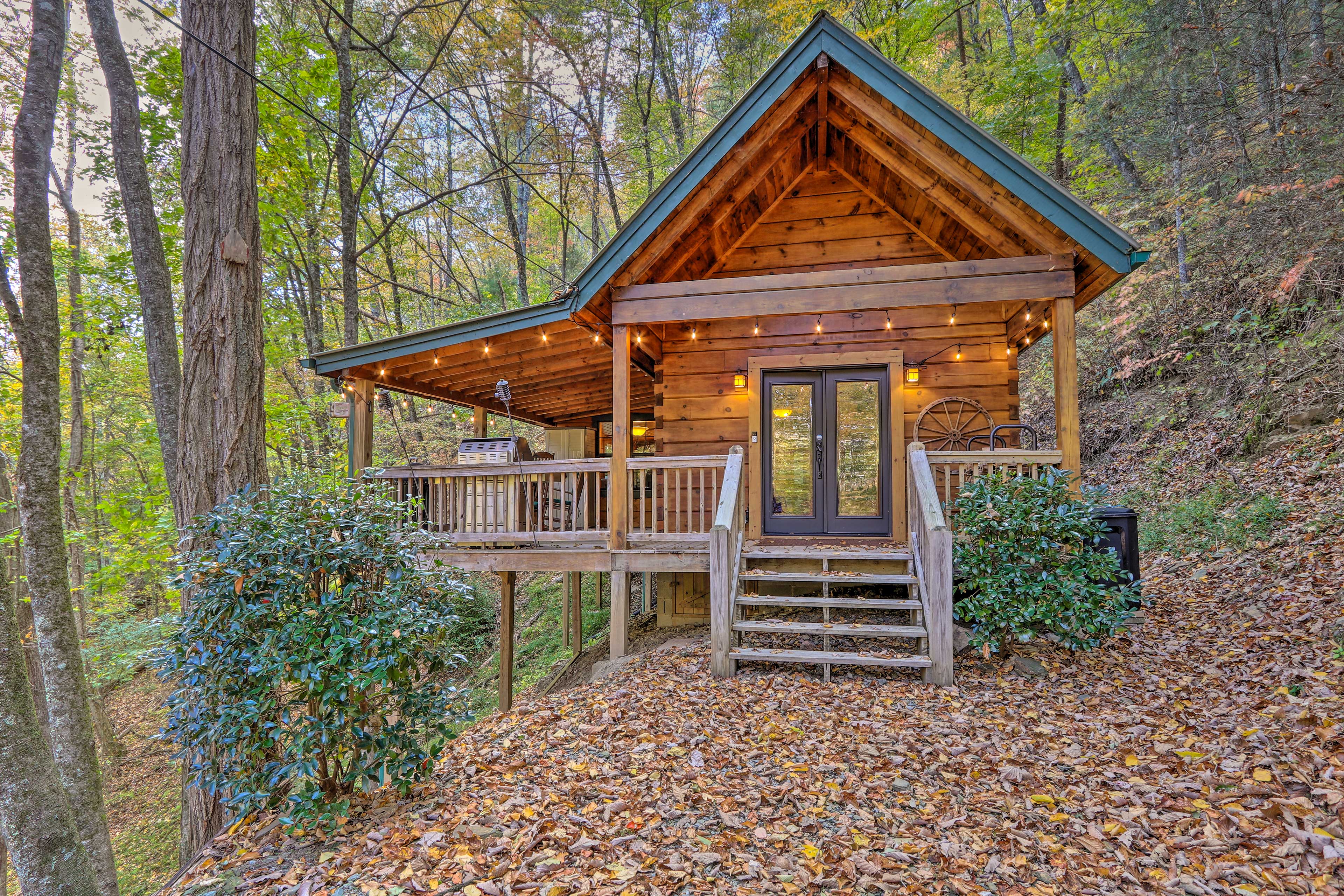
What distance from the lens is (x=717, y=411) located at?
801cm

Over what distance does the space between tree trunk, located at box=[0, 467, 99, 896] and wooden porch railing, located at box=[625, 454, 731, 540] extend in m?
4.51

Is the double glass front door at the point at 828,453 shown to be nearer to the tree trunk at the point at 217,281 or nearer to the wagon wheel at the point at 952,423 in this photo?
the wagon wheel at the point at 952,423

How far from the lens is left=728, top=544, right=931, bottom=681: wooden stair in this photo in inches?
187

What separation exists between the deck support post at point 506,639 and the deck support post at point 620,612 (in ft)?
7.12

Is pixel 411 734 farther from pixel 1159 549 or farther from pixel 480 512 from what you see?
pixel 1159 549

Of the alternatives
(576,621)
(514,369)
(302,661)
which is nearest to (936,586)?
(302,661)

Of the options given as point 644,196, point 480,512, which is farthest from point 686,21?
point 480,512

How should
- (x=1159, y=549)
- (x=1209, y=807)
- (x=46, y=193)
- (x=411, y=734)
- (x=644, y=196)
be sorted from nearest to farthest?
(x=1209, y=807)
(x=411, y=734)
(x=46, y=193)
(x=1159, y=549)
(x=644, y=196)

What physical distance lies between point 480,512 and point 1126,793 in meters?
6.39

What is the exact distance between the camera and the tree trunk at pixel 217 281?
13.0 feet

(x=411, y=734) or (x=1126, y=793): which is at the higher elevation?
(x=411, y=734)

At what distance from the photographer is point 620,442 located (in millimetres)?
6281

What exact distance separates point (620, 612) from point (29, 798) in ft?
14.1

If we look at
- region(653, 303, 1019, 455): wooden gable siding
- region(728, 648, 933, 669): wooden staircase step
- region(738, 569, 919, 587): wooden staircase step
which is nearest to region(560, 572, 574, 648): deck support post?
region(653, 303, 1019, 455): wooden gable siding
